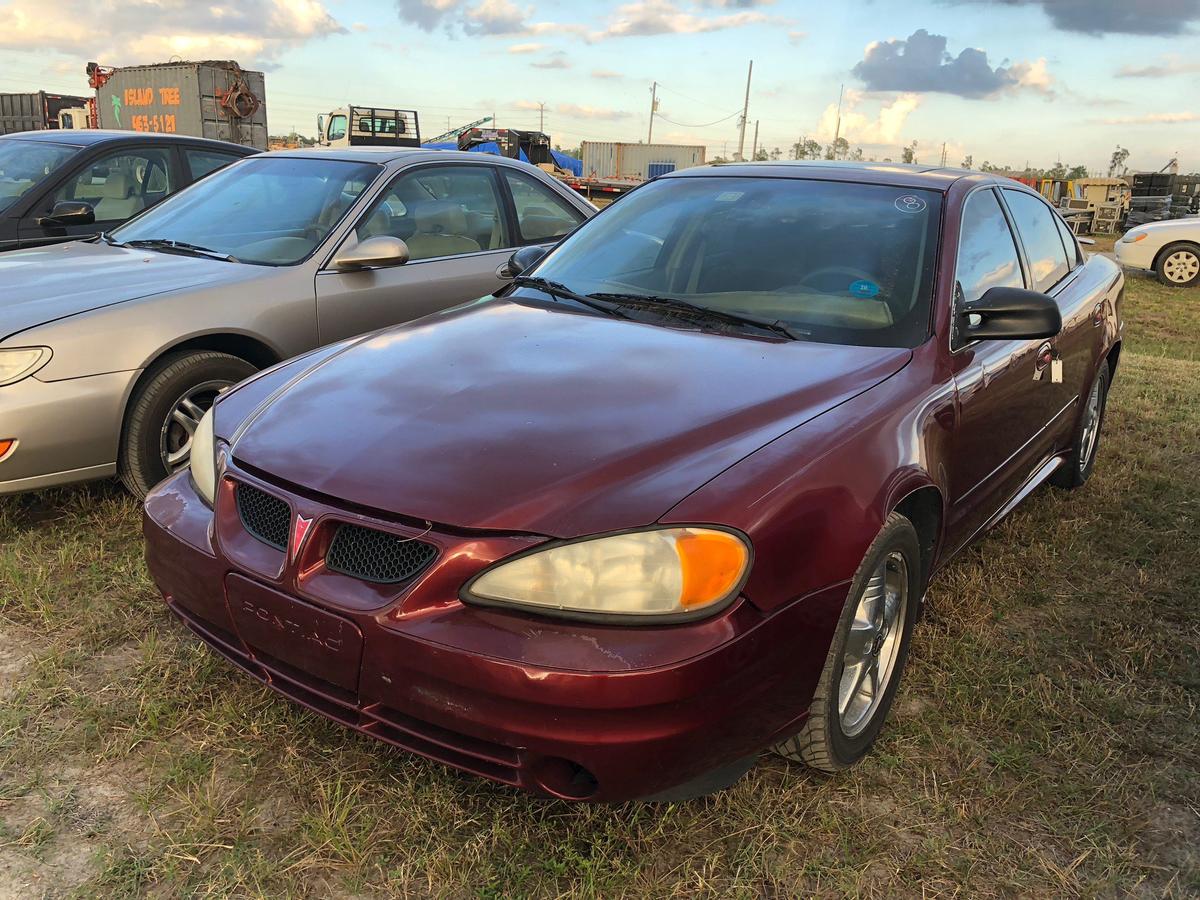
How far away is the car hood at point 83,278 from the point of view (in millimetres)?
3416

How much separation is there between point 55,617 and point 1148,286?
15.3 m

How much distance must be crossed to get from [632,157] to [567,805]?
1712 inches

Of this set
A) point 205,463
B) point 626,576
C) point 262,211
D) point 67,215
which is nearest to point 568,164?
point 67,215

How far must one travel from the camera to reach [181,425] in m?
3.72

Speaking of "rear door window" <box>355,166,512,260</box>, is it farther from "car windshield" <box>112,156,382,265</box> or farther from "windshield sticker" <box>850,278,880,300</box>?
"windshield sticker" <box>850,278,880,300</box>

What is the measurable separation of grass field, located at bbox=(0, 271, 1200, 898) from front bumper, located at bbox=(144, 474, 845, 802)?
31cm

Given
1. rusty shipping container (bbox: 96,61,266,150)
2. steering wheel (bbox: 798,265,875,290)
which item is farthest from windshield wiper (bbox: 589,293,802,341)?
rusty shipping container (bbox: 96,61,266,150)

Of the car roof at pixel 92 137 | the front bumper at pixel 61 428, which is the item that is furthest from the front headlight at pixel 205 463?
the car roof at pixel 92 137

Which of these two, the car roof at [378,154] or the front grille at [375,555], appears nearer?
the front grille at [375,555]

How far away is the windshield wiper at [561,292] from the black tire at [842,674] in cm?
109

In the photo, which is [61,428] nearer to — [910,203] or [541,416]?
[541,416]

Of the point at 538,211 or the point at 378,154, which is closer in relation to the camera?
the point at 378,154

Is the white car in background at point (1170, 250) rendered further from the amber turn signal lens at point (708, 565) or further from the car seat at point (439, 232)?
the amber turn signal lens at point (708, 565)

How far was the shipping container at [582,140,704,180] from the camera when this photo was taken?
141 feet
